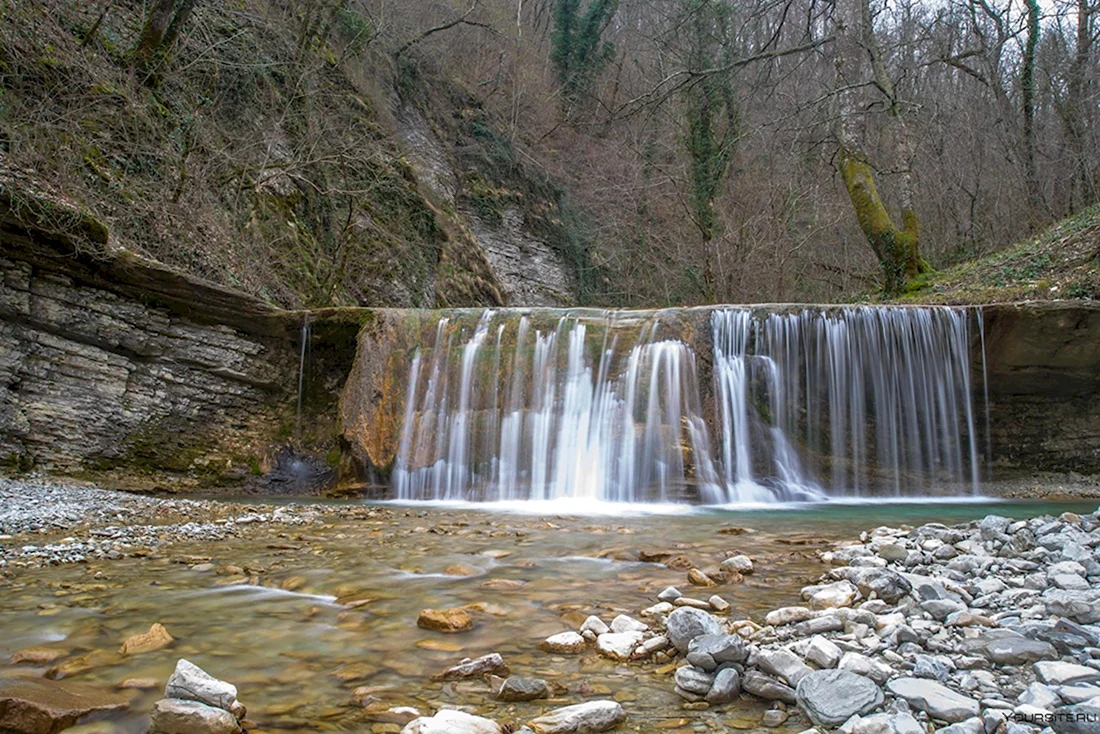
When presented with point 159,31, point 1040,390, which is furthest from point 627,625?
point 159,31

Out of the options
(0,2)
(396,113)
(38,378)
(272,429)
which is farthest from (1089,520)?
(396,113)

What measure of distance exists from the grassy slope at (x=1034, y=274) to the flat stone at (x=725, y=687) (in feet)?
29.8

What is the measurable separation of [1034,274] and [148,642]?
1212 cm

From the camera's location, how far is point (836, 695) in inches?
75.5

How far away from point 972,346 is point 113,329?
1030 cm

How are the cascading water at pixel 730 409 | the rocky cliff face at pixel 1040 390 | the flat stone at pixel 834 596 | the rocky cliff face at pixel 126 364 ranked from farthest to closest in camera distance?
1. the cascading water at pixel 730 409
2. the rocky cliff face at pixel 1040 390
3. the rocky cliff face at pixel 126 364
4. the flat stone at pixel 834 596

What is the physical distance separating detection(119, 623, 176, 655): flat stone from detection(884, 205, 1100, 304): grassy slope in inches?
399

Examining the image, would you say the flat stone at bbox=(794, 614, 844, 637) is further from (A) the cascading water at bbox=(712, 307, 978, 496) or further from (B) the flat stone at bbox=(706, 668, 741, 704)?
(A) the cascading water at bbox=(712, 307, 978, 496)

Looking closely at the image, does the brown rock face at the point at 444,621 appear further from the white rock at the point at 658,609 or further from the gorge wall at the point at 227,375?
the gorge wall at the point at 227,375

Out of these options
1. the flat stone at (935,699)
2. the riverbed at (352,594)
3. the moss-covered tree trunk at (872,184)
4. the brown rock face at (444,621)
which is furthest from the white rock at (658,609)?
the moss-covered tree trunk at (872,184)

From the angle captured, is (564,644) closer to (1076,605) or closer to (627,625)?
(627,625)

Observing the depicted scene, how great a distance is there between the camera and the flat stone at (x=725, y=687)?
209 centimetres

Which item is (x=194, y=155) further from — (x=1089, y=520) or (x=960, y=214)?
(x=960, y=214)
